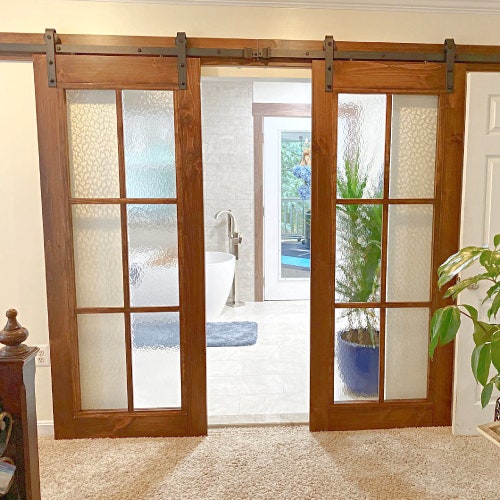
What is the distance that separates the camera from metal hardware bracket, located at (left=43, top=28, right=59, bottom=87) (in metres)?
2.32

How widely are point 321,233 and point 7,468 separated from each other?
1.71 meters

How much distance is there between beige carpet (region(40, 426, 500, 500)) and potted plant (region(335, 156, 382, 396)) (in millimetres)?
341

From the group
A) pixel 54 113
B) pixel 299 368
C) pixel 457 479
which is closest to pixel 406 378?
pixel 457 479

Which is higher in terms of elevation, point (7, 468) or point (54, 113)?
point (54, 113)

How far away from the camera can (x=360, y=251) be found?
2.65m

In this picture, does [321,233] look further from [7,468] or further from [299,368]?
[7,468]

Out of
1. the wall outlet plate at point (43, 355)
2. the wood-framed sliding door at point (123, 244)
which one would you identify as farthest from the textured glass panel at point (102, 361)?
the wall outlet plate at point (43, 355)

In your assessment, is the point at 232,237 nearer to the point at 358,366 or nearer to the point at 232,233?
the point at 232,233

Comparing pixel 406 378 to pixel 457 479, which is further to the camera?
pixel 406 378

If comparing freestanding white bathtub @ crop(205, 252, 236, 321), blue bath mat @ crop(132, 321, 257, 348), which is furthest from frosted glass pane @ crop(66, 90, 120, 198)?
freestanding white bathtub @ crop(205, 252, 236, 321)

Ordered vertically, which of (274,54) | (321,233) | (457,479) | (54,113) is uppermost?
(274,54)

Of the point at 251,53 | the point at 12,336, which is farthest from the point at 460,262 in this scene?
the point at 251,53

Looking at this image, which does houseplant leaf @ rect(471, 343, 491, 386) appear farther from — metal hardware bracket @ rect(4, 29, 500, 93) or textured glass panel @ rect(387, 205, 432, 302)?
metal hardware bracket @ rect(4, 29, 500, 93)

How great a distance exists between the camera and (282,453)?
2.44 metres
